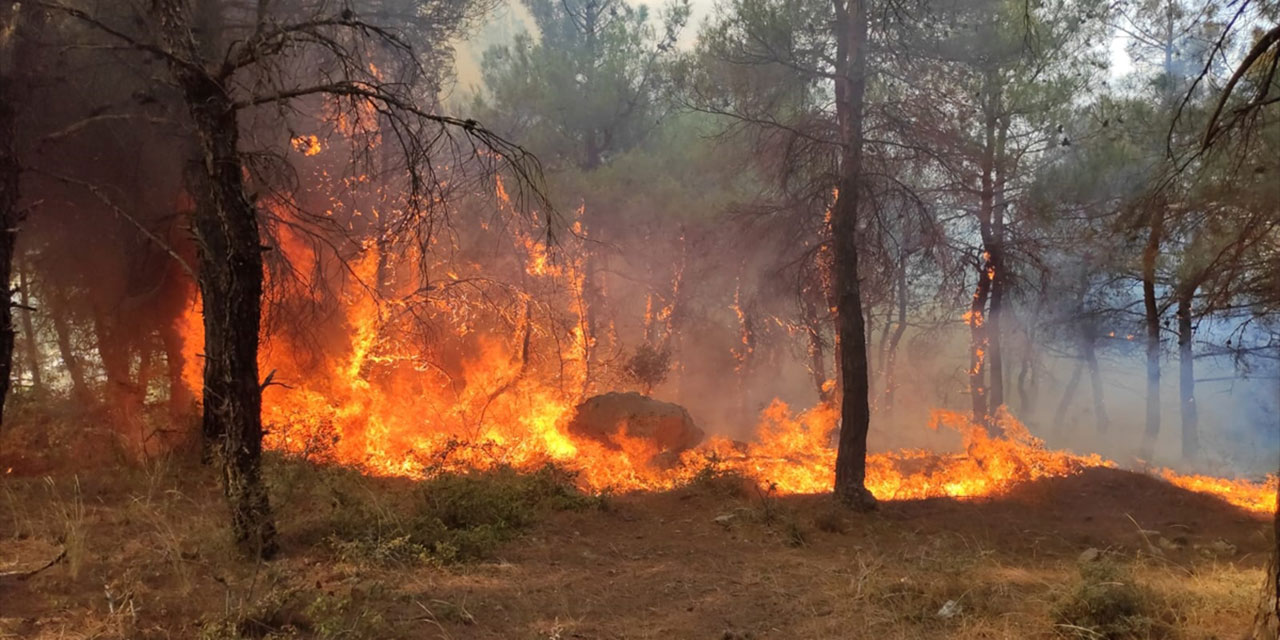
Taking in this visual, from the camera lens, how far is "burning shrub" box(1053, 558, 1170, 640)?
4.33m

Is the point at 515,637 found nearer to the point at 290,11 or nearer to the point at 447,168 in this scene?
the point at 290,11

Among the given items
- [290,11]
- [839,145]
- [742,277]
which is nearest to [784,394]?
[742,277]

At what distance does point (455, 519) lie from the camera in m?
7.04

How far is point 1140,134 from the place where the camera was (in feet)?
49.6

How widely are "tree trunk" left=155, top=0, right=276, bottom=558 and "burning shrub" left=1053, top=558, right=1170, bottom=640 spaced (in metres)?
5.52

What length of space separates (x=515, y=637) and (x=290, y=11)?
31.9ft

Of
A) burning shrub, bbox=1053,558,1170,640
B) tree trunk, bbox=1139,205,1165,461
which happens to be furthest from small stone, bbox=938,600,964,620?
tree trunk, bbox=1139,205,1165,461

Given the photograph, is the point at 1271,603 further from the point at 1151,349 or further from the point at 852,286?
the point at 1151,349

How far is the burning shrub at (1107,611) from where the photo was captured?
14.2 feet

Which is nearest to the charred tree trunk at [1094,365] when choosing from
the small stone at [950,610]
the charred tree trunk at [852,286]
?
the charred tree trunk at [852,286]

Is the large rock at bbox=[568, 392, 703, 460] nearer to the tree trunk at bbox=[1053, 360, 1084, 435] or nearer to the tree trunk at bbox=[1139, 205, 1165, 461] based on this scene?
the tree trunk at bbox=[1139, 205, 1165, 461]

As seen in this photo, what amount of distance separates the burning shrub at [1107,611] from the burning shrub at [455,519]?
14.6 feet

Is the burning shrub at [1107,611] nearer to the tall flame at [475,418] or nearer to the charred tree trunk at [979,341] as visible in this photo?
the tall flame at [475,418]

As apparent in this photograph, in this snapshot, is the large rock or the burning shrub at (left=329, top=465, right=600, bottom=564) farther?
the large rock
